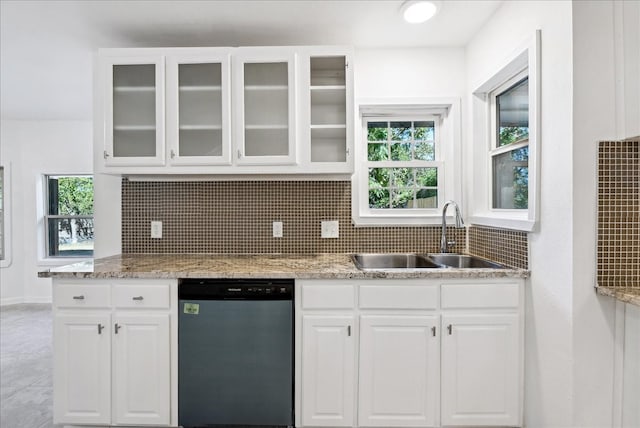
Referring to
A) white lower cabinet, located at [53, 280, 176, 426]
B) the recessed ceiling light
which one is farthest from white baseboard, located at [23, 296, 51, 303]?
the recessed ceiling light

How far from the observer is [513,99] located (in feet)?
6.75

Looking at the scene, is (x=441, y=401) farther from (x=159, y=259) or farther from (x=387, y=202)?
(x=159, y=259)

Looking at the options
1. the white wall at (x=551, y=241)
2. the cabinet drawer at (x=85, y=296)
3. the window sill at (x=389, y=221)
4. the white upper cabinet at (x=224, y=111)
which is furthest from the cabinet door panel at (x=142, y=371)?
the white wall at (x=551, y=241)

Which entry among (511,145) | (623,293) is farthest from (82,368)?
(511,145)

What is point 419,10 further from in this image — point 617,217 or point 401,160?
point 617,217

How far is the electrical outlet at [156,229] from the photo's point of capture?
2.48 m

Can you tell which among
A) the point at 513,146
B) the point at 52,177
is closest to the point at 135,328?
the point at 513,146

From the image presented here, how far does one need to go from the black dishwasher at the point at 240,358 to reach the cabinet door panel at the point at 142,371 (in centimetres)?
13

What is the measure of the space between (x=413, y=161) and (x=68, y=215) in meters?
4.92

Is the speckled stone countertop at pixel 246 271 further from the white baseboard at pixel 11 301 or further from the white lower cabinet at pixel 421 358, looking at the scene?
the white baseboard at pixel 11 301

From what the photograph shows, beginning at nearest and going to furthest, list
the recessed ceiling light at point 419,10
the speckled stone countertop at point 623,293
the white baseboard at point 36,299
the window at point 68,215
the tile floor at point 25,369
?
the speckled stone countertop at point 623,293, the recessed ceiling light at point 419,10, the tile floor at point 25,369, the white baseboard at point 36,299, the window at point 68,215

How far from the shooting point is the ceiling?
1.94 meters

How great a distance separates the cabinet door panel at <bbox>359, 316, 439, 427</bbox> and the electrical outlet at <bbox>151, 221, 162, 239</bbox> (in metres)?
1.69

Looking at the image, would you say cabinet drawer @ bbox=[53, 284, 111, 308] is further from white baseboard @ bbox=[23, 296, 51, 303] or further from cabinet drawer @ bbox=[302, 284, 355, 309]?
white baseboard @ bbox=[23, 296, 51, 303]
